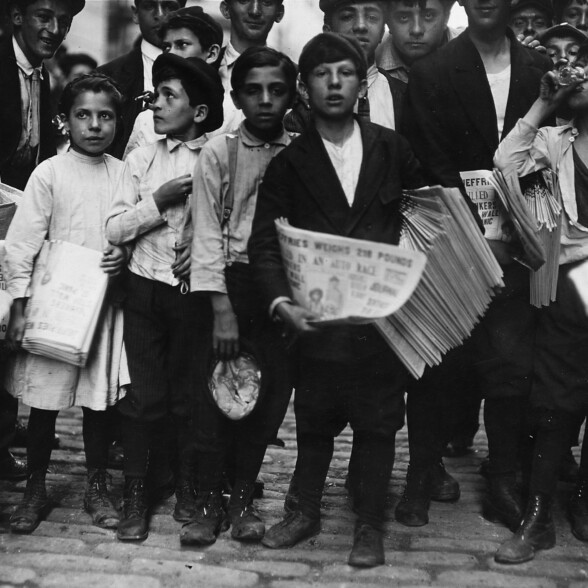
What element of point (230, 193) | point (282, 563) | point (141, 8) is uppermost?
point (141, 8)

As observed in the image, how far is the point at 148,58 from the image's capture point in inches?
166

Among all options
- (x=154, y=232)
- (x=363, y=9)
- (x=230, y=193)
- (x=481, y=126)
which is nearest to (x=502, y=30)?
(x=481, y=126)

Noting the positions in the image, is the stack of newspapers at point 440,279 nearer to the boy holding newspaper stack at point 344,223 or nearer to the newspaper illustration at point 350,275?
the boy holding newspaper stack at point 344,223

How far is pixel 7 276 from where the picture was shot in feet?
11.2

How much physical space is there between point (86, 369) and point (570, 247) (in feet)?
6.52

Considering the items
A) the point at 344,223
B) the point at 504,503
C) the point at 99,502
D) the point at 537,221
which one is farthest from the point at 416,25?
the point at 99,502

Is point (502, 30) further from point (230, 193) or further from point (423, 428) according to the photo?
point (423, 428)

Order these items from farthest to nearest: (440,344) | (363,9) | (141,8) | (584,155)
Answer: (141,8), (363,9), (584,155), (440,344)

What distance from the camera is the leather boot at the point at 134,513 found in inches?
130

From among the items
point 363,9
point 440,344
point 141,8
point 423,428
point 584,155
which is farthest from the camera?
point 141,8

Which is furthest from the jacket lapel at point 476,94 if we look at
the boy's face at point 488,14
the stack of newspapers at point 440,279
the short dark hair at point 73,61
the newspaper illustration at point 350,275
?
the short dark hair at point 73,61

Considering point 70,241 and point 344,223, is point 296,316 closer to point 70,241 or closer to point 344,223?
point 344,223

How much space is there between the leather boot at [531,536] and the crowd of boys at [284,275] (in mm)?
174

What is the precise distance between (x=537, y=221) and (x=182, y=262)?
1376 mm
